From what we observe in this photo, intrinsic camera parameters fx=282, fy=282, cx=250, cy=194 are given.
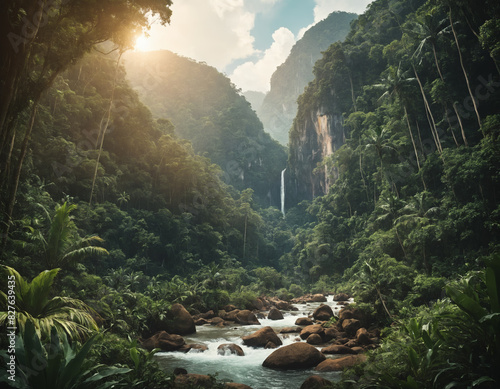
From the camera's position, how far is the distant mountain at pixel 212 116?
219ft

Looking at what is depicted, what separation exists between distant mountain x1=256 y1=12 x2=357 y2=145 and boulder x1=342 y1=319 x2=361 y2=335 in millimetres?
108943

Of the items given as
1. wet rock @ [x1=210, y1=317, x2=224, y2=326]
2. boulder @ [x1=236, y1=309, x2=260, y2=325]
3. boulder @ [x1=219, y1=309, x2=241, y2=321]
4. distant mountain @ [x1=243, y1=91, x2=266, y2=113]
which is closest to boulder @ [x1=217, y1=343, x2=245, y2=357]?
wet rock @ [x1=210, y1=317, x2=224, y2=326]

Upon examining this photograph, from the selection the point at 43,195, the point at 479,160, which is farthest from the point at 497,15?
the point at 43,195

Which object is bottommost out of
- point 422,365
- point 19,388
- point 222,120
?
point 422,365

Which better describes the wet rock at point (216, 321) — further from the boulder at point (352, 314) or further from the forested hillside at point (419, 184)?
the forested hillside at point (419, 184)

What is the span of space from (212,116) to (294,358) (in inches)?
2720

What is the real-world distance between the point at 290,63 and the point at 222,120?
74.3 m

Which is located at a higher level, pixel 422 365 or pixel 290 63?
pixel 290 63

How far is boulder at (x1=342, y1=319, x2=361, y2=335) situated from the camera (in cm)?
1138

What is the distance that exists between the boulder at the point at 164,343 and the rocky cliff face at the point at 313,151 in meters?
38.3

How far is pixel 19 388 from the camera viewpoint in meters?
2.70

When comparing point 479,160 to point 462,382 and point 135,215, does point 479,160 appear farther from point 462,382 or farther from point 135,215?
point 135,215

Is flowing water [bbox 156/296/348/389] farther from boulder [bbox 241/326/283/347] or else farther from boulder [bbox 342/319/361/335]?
boulder [bbox 342/319/361/335]

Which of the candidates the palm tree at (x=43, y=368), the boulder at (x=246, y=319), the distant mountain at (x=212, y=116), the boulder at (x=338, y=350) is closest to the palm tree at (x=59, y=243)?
the palm tree at (x=43, y=368)
